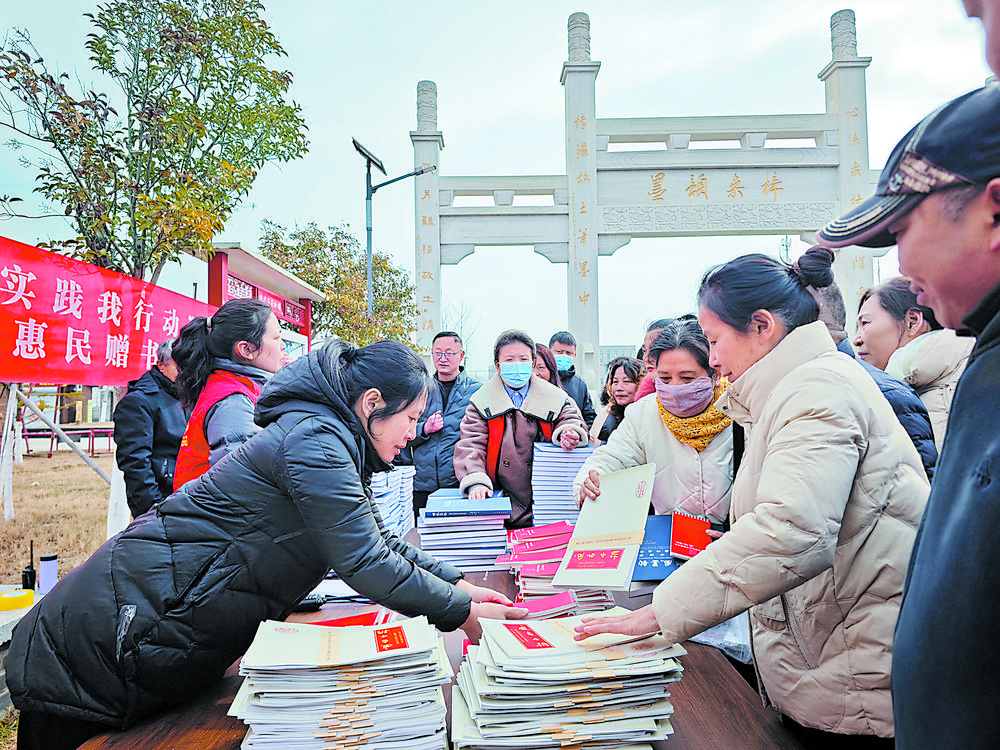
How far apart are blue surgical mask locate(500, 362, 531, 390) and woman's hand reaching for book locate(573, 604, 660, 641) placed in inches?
60.1

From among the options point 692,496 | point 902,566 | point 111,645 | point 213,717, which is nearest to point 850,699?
point 902,566

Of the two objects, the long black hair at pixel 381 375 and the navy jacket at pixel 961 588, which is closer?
the navy jacket at pixel 961 588

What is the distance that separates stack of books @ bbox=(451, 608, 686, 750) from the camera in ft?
2.79

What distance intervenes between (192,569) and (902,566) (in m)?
1.13

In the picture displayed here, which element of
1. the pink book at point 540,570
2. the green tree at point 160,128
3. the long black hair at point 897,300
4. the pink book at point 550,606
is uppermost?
the green tree at point 160,128

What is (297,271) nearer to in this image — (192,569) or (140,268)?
(140,268)

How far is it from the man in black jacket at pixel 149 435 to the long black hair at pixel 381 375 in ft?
6.91

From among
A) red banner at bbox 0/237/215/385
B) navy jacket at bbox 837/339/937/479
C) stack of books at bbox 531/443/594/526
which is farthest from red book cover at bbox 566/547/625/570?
red banner at bbox 0/237/215/385

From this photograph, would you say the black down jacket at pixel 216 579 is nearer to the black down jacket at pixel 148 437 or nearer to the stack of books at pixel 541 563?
the stack of books at pixel 541 563

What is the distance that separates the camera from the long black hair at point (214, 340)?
6.44 feet

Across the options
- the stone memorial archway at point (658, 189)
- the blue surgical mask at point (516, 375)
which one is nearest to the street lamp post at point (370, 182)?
the stone memorial archway at point (658, 189)

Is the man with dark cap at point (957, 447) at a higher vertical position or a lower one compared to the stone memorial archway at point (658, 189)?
lower

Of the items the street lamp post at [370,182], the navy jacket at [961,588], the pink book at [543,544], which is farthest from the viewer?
the street lamp post at [370,182]

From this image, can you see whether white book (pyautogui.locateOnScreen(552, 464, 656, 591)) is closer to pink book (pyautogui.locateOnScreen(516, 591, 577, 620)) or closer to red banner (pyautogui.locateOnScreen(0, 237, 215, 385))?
pink book (pyautogui.locateOnScreen(516, 591, 577, 620))
